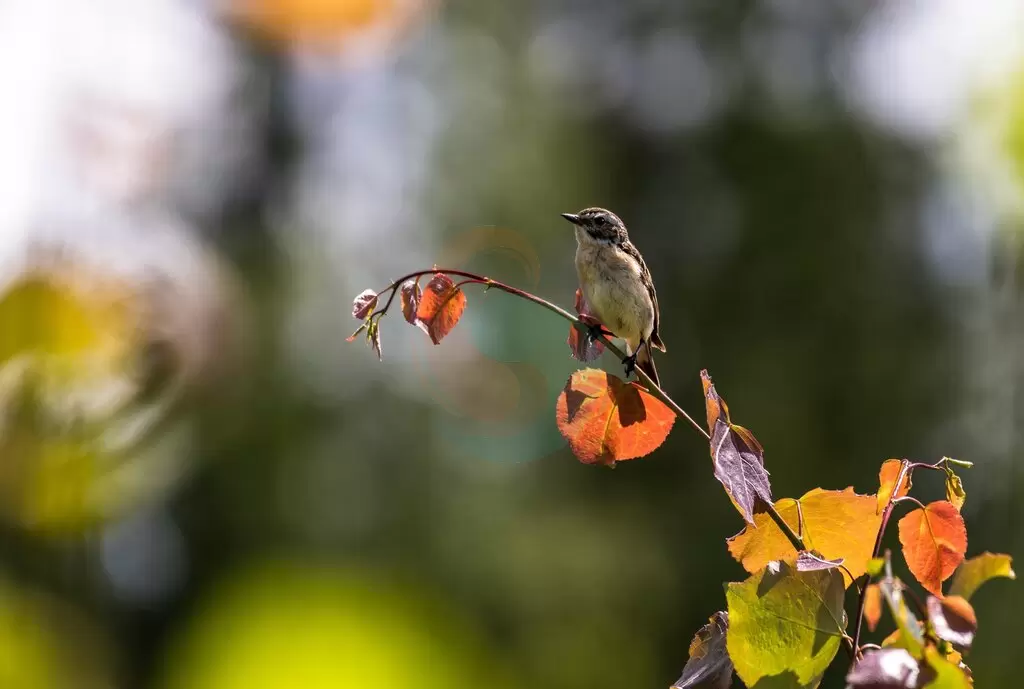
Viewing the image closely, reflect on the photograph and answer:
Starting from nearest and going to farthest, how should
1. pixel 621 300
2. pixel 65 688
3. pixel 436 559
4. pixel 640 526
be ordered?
1. pixel 621 300
2. pixel 65 688
3. pixel 436 559
4. pixel 640 526

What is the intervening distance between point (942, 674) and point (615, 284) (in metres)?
2.15

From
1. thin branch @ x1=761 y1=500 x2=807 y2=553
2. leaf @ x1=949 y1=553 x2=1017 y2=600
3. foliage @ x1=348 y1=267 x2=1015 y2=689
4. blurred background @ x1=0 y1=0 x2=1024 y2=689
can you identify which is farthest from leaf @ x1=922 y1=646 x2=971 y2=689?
blurred background @ x1=0 y1=0 x2=1024 y2=689

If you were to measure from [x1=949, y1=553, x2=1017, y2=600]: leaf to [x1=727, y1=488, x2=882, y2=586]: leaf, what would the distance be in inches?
6.6

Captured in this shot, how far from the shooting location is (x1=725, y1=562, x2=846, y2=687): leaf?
1.01m

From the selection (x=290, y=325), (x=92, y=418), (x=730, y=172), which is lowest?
(x=290, y=325)

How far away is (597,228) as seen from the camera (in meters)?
3.14

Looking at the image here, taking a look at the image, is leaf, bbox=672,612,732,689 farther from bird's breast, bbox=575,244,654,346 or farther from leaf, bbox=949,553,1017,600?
bird's breast, bbox=575,244,654,346

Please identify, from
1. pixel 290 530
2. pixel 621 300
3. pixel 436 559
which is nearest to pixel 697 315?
pixel 436 559

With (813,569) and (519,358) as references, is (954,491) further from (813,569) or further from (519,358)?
(519,358)

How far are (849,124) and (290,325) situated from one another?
298 inches

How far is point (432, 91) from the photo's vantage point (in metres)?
12.5

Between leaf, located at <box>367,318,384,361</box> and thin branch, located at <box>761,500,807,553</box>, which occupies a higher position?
leaf, located at <box>367,318,384,361</box>

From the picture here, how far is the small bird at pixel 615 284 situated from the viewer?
2.92 metres

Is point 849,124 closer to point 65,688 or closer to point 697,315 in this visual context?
point 697,315
